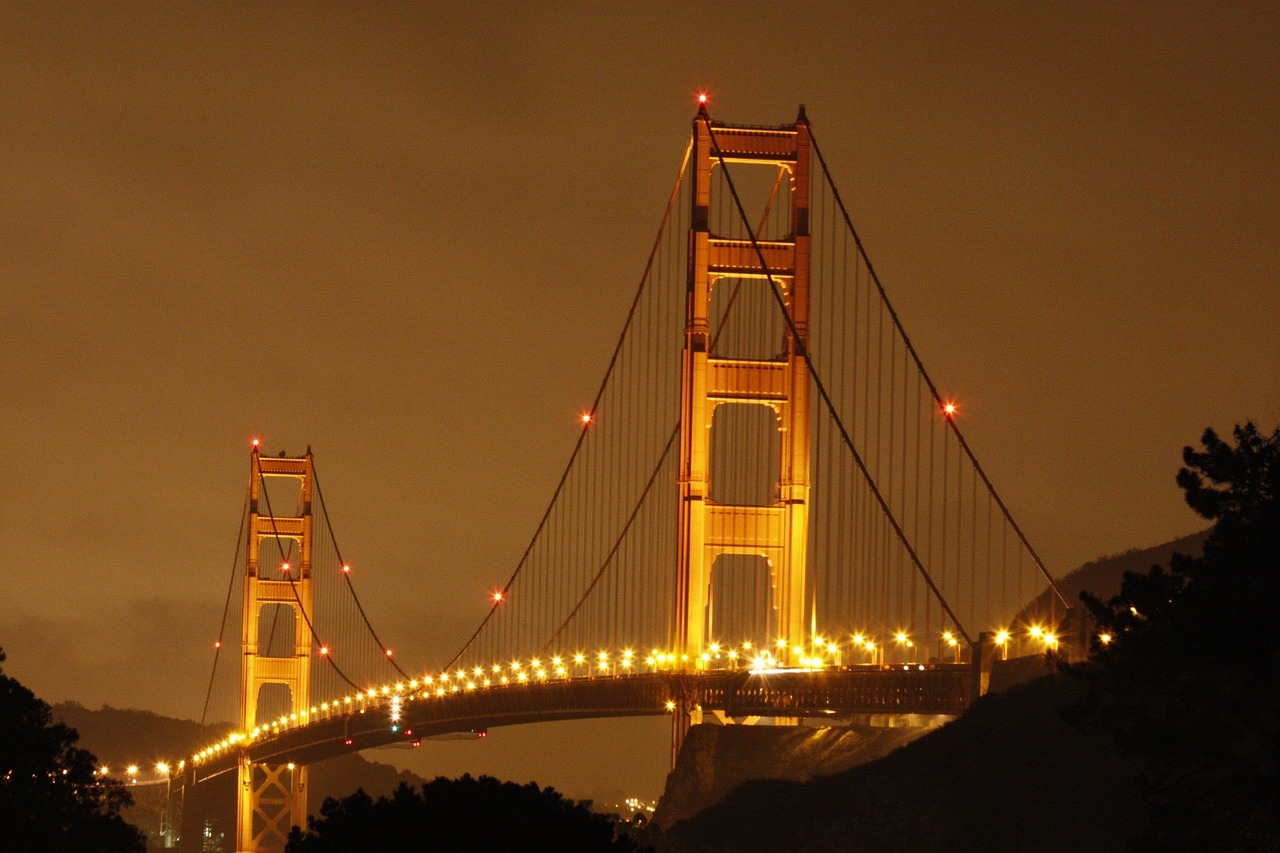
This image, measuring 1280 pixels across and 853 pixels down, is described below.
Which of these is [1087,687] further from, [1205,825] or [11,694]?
[11,694]

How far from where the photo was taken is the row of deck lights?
4806cm

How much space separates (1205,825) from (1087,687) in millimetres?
8203

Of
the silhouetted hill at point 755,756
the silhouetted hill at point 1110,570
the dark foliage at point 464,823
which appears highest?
the silhouetted hill at point 1110,570

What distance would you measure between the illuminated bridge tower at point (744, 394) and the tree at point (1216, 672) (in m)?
21.4

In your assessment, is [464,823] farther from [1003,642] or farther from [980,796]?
[1003,642]

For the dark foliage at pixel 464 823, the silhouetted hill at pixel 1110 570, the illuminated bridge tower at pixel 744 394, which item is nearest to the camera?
the dark foliage at pixel 464 823

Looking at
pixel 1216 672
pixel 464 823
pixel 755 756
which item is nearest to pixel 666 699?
pixel 755 756

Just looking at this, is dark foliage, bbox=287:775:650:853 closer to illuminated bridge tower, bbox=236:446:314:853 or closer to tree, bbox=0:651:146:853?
tree, bbox=0:651:146:853

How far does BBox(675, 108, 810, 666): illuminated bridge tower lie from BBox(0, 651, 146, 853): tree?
16.1 m

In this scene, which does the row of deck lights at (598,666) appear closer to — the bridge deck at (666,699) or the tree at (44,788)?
the bridge deck at (666,699)

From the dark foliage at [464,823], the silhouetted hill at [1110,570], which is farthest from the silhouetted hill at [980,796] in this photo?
the silhouetted hill at [1110,570]

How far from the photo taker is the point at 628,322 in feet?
224

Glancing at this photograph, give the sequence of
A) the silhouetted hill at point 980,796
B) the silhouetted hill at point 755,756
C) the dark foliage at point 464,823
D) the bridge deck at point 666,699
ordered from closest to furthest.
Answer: the dark foliage at point 464,823 → the silhouetted hill at point 980,796 → the bridge deck at point 666,699 → the silhouetted hill at point 755,756

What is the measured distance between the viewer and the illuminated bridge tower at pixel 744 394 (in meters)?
52.7
